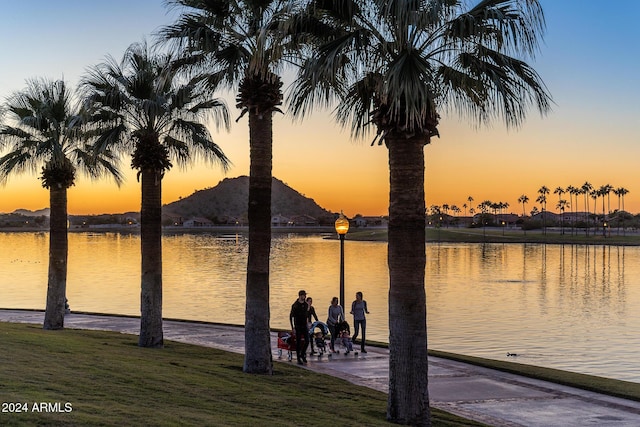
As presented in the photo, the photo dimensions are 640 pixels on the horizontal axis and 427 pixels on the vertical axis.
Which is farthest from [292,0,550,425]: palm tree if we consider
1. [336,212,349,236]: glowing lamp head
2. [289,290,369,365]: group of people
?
[336,212,349,236]: glowing lamp head

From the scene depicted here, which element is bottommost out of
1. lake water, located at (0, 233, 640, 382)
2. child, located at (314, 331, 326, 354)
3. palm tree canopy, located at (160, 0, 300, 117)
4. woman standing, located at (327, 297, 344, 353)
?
lake water, located at (0, 233, 640, 382)

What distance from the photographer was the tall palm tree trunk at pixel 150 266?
741 inches

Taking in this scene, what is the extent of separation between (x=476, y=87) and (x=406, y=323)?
13.5 feet

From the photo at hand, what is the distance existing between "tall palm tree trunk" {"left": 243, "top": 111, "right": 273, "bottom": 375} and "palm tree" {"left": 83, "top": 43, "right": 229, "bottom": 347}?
12.6ft

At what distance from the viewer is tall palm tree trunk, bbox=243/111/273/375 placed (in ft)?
50.2

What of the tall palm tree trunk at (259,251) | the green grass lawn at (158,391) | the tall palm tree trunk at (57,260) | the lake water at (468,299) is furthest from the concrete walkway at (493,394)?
the lake water at (468,299)

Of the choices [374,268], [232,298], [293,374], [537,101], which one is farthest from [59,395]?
[374,268]

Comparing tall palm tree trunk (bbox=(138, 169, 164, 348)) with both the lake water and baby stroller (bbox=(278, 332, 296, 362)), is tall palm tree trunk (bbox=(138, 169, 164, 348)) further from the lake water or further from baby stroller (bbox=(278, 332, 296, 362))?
the lake water

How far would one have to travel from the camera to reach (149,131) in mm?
19328

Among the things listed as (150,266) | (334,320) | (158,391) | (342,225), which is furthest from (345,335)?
(158,391)

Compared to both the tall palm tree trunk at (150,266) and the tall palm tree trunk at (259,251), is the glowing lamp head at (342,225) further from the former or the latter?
the tall palm tree trunk at (259,251)

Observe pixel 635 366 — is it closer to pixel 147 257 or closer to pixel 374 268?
pixel 147 257

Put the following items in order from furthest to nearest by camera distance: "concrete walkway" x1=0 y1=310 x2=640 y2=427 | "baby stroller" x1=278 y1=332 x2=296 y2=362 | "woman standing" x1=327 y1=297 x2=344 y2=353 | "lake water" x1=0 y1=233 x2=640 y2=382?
"lake water" x1=0 y1=233 x2=640 y2=382 → "woman standing" x1=327 y1=297 x2=344 y2=353 → "baby stroller" x1=278 y1=332 x2=296 y2=362 → "concrete walkway" x1=0 y1=310 x2=640 y2=427

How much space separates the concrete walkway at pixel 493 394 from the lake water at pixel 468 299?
27.1 ft
